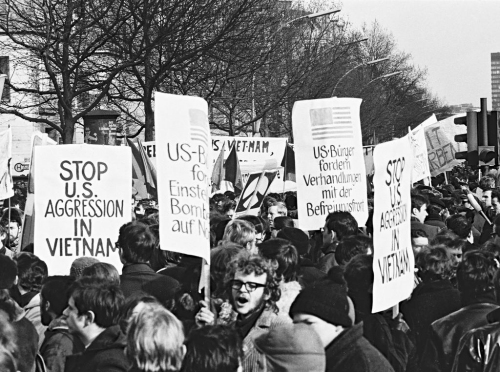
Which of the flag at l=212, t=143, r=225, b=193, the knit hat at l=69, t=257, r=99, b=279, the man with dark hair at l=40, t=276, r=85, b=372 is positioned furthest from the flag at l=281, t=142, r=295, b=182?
the man with dark hair at l=40, t=276, r=85, b=372

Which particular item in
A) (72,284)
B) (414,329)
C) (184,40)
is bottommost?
(414,329)

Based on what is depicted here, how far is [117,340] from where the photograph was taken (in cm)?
514

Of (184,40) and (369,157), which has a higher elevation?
(184,40)

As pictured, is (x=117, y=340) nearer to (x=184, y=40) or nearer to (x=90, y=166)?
(x=90, y=166)

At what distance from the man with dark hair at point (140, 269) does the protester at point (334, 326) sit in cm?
185

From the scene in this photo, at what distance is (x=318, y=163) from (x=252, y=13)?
1754 centimetres

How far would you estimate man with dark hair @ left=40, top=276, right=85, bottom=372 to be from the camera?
226 inches

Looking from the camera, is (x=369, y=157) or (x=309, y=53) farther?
(x=309, y=53)

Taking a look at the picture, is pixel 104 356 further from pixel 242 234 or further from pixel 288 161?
pixel 288 161

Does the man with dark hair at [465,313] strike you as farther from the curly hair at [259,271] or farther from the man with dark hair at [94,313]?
the man with dark hair at [94,313]

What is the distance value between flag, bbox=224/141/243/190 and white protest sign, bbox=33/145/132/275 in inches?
316

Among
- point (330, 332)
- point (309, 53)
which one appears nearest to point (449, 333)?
point (330, 332)

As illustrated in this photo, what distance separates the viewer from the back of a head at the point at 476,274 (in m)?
5.98

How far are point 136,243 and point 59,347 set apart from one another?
1477 millimetres
